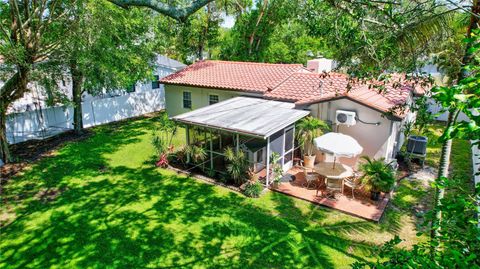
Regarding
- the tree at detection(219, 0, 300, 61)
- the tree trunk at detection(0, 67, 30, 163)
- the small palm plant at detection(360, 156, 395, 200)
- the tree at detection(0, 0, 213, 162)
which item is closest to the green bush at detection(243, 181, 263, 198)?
the small palm plant at detection(360, 156, 395, 200)

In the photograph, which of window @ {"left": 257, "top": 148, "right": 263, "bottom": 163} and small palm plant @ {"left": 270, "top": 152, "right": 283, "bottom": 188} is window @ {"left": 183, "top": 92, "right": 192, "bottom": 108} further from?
small palm plant @ {"left": 270, "top": 152, "right": 283, "bottom": 188}

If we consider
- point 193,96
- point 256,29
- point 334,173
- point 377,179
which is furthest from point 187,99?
point 377,179

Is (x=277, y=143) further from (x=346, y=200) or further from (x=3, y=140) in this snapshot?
(x=3, y=140)

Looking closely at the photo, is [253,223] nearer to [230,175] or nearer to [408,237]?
[230,175]

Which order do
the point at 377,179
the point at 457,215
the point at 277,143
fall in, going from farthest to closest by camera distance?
1. the point at 277,143
2. the point at 377,179
3. the point at 457,215

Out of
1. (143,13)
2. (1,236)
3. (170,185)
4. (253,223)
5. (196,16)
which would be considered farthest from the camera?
(196,16)

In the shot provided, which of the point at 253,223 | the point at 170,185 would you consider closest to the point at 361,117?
the point at 253,223
